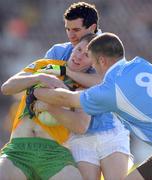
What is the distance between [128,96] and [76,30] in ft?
3.42

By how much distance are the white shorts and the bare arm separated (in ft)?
1.67

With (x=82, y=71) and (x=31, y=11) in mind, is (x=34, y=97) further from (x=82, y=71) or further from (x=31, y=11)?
(x=31, y=11)

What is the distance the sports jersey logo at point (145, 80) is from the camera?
15.3ft

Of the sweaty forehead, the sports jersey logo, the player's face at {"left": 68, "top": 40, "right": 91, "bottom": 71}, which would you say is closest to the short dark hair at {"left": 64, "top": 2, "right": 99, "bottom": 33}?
the sweaty forehead

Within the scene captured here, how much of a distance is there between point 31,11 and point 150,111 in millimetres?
7337

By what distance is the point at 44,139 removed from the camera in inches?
205

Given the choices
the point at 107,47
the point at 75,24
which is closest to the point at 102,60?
the point at 107,47

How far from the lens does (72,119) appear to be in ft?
16.7

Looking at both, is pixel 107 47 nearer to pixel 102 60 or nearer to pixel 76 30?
pixel 102 60

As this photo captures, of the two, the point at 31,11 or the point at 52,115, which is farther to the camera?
the point at 31,11

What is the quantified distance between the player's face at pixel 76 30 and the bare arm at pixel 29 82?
49 cm

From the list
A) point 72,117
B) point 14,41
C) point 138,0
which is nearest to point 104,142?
point 72,117

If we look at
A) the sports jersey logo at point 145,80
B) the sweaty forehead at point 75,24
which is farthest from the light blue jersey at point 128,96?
the sweaty forehead at point 75,24

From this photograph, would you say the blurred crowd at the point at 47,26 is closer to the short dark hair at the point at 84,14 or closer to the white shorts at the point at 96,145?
the short dark hair at the point at 84,14
